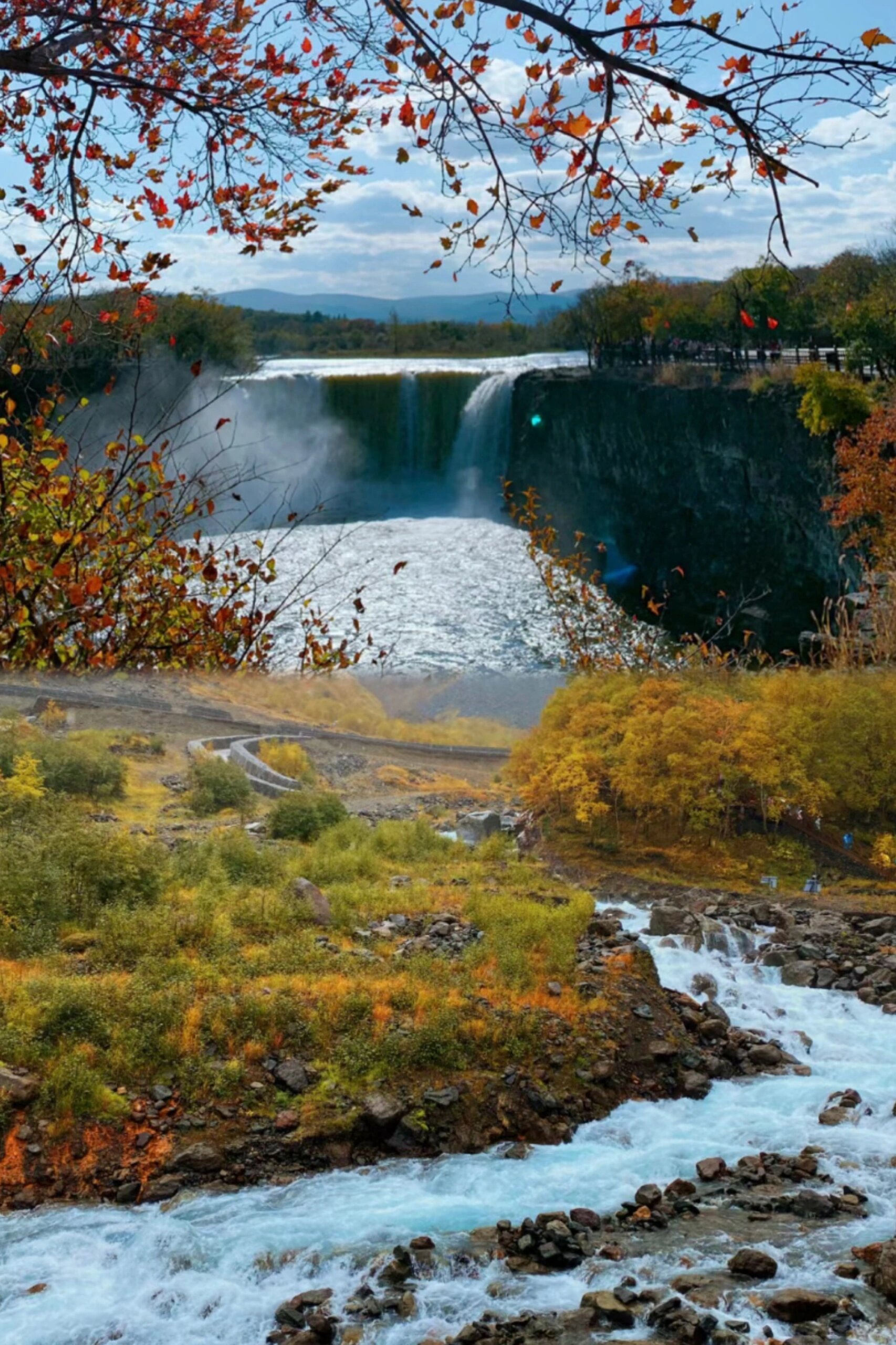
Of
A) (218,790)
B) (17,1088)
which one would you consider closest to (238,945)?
(17,1088)

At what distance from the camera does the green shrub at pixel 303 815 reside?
38.6 ft

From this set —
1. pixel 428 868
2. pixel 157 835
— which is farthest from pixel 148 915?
pixel 428 868

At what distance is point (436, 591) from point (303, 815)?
45.5 feet

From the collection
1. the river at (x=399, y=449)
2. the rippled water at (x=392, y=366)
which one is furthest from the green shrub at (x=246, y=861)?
the rippled water at (x=392, y=366)

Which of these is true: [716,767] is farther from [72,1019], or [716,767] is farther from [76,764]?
[72,1019]

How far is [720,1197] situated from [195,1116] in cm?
320

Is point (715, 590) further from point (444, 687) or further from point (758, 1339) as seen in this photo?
point (758, 1339)

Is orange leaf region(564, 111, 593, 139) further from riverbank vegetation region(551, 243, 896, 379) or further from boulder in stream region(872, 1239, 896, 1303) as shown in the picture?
riverbank vegetation region(551, 243, 896, 379)

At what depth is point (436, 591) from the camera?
83.0ft

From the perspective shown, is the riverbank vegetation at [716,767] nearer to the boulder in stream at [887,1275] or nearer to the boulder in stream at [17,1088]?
the boulder in stream at [17,1088]

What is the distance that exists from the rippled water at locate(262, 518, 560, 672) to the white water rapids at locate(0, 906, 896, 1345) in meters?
6.36

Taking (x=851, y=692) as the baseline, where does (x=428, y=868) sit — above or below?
below

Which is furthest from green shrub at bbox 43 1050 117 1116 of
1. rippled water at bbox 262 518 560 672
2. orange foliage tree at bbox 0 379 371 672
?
rippled water at bbox 262 518 560 672

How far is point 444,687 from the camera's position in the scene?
15.3m
